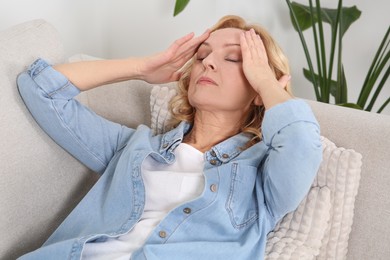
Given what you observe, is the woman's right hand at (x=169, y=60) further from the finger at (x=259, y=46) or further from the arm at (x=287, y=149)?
the arm at (x=287, y=149)

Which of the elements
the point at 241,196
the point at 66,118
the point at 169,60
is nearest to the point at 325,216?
the point at 241,196

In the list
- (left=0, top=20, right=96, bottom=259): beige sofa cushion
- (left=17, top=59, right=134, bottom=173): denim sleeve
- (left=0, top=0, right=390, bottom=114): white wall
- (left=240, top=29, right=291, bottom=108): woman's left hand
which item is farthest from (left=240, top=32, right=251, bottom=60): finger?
(left=0, top=0, right=390, bottom=114): white wall

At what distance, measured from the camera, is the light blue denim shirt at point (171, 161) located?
107 centimetres

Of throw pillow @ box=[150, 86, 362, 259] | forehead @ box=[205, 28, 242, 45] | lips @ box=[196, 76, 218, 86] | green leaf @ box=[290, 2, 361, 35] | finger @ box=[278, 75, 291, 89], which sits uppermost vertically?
forehead @ box=[205, 28, 242, 45]

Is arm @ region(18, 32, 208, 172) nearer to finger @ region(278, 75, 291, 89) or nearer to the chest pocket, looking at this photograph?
finger @ region(278, 75, 291, 89)

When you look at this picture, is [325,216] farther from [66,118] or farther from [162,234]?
[66,118]

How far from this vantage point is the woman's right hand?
132 centimetres

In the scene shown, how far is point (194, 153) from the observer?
1.26 meters

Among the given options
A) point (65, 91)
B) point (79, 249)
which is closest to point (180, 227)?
point (79, 249)

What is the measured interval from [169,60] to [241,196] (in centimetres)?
42

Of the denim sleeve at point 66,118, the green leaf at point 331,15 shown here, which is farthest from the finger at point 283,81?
the green leaf at point 331,15

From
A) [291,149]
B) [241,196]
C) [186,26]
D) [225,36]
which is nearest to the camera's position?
[291,149]

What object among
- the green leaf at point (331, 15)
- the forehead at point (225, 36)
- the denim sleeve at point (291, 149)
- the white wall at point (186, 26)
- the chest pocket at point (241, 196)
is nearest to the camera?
the denim sleeve at point (291, 149)

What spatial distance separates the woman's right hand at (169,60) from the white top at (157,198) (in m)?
0.26
